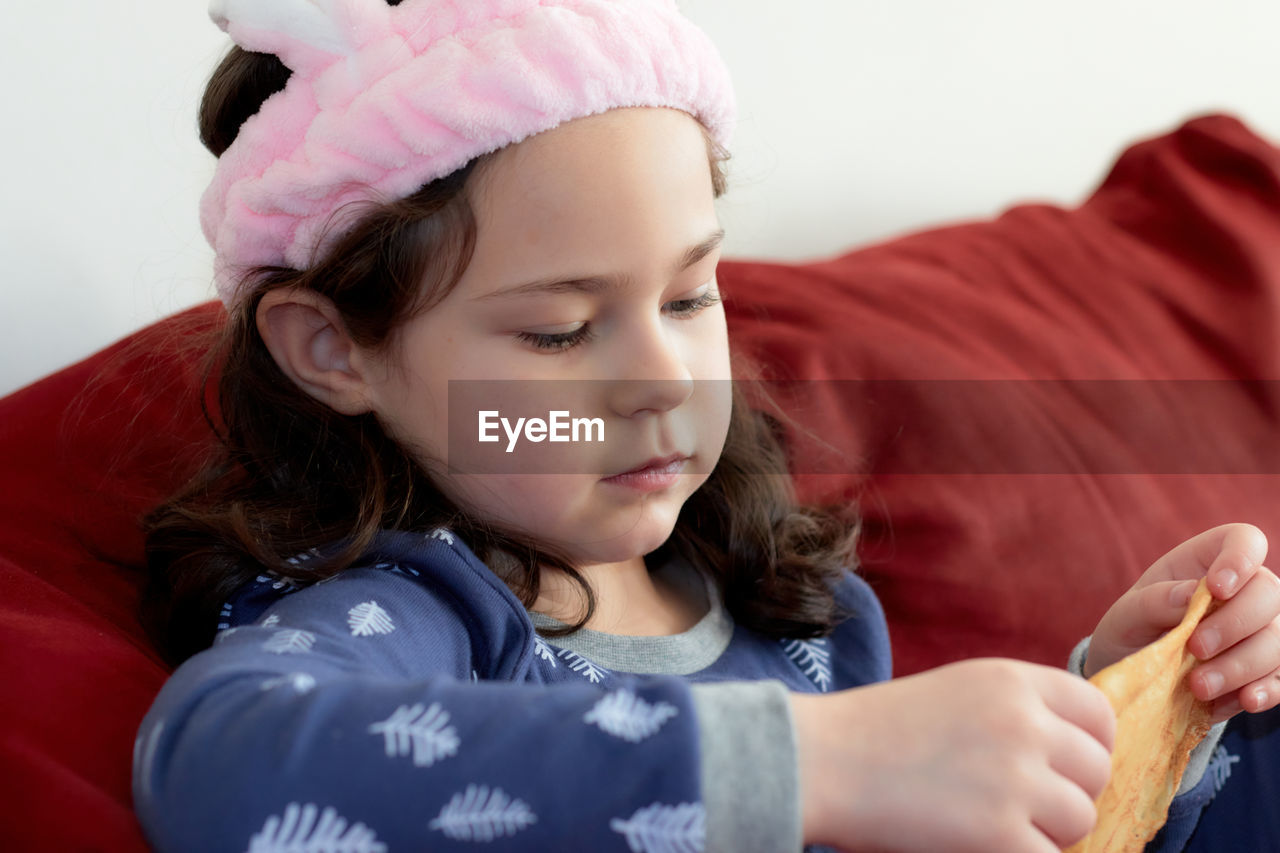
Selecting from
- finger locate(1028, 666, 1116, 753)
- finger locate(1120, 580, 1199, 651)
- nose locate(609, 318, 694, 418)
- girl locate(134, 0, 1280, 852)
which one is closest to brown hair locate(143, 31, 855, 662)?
girl locate(134, 0, 1280, 852)

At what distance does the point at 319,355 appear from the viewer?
0.76 meters

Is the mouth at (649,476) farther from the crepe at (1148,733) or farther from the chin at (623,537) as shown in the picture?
the crepe at (1148,733)

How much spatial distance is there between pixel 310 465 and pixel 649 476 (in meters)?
0.21

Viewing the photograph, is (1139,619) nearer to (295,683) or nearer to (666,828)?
(666,828)

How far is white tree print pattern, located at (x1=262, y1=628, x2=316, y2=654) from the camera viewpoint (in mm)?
558

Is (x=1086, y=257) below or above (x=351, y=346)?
below

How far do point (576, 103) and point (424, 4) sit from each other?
102 millimetres

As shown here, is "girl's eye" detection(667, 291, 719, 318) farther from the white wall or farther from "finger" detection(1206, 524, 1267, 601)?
the white wall

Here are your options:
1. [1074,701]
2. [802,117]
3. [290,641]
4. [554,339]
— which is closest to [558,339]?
[554,339]

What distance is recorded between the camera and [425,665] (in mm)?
634

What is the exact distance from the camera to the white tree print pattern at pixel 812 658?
87 centimetres

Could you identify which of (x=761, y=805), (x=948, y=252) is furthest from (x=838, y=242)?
(x=761, y=805)

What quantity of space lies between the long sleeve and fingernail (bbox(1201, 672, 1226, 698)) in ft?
1.15

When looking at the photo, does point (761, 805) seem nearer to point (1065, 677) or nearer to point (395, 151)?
point (1065, 677)
